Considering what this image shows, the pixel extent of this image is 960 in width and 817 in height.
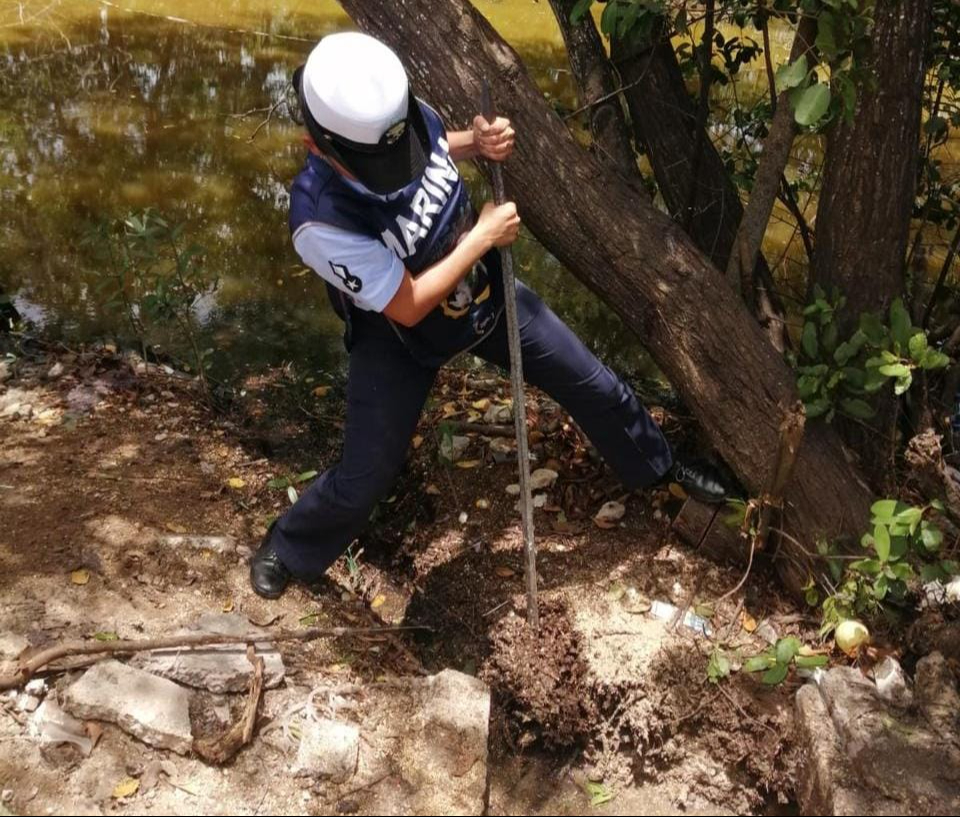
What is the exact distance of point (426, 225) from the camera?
2.63 metres

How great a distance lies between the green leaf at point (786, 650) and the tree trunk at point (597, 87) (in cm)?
163

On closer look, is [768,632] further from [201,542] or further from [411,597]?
[201,542]

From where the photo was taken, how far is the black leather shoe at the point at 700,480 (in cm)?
322

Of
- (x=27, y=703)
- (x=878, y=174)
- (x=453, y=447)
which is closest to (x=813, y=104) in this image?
(x=878, y=174)

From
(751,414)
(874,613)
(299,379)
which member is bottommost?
(299,379)

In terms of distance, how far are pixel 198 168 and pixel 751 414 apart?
Answer: 16.1ft

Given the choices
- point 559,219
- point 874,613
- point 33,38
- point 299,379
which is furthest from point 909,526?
point 33,38

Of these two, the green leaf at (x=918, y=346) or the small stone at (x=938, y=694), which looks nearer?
the small stone at (x=938, y=694)

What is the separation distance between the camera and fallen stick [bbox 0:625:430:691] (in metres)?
2.47

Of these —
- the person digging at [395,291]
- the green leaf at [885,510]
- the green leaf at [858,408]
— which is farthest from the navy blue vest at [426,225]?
the green leaf at [885,510]

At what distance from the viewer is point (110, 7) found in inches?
370

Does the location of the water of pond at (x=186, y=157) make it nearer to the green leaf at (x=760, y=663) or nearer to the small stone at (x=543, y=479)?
the small stone at (x=543, y=479)

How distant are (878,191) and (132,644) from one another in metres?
2.58

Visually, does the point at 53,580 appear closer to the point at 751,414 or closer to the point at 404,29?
the point at 404,29
